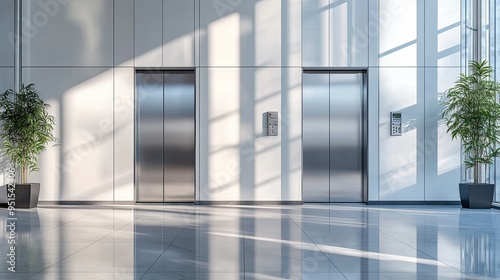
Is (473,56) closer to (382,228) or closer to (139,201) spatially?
(382,228)

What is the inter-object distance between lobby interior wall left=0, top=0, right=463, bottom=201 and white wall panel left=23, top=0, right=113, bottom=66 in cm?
3

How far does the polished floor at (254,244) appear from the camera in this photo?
5.55 meters

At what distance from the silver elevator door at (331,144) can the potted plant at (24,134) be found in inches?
262

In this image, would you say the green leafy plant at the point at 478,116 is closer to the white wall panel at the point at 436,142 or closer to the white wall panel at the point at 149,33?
the white wall panel at the point at 436,142

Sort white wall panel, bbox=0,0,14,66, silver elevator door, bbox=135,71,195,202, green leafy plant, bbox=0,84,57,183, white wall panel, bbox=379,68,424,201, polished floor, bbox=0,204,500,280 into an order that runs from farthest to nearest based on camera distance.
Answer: silver elevator door, bbox=135,71,195,202 < white wall panel, bbox=379,68,424,201 < white wall panel, bbox=0,0,14,66 < green leafy plant, bbox=0,84,57,183 < polished floor, bbox=0,204,500,280

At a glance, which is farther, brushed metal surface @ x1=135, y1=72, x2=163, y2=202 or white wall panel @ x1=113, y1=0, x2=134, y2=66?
brushed metal surface @ x1=135, y1=72, x2=163, y2=202

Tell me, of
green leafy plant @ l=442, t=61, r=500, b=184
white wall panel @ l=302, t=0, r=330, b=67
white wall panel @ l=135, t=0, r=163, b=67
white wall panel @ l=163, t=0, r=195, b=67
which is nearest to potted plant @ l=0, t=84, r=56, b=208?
white wall panel @ l=135, t=0, r=163, b=67

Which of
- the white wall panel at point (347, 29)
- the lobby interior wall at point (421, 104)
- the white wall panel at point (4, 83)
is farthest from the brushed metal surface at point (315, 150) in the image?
the white wall panel at point (4, 83)

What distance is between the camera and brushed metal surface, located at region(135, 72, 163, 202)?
1315 centimetres

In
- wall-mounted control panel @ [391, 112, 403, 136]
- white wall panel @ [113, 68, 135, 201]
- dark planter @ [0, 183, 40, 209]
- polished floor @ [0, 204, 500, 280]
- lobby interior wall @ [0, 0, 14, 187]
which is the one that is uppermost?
lobby interior wall @ [0, 0, 14, 187]

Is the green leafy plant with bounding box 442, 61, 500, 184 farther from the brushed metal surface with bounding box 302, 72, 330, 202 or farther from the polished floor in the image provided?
the brushed metal surface with bounding box 302, 72, 330, 202

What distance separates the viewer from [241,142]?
42.5ft

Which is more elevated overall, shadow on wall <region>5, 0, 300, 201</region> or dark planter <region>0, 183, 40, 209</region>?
shadow on wall <region>5, 0, 300, 201</region>

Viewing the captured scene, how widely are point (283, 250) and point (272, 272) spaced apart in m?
1.29
